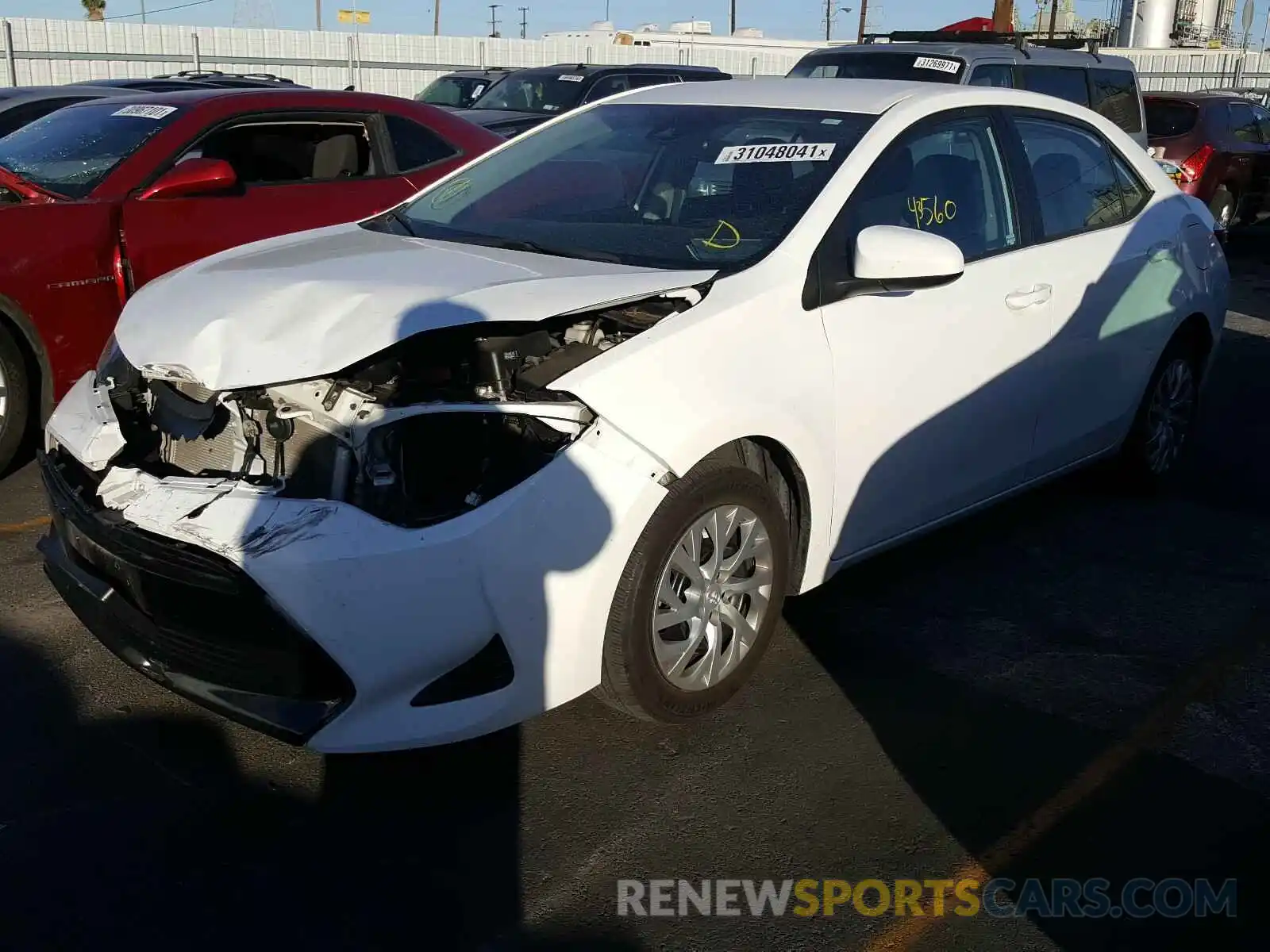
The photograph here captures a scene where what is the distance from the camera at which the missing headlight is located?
9.75 feet

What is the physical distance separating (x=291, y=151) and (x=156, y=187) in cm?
104

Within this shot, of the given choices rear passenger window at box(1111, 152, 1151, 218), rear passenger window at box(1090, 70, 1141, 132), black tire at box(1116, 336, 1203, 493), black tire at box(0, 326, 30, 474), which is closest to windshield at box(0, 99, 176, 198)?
black tire at box(0, 326, 30, 474)

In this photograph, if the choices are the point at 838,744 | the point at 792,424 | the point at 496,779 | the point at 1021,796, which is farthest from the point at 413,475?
the point at 1021,796

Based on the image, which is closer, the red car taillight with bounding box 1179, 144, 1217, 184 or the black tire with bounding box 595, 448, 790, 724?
the black tire with bounding box 595, 448, 790, 724

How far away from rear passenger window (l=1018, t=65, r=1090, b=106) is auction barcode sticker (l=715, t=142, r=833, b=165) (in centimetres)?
760

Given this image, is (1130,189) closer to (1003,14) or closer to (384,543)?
(384,543)

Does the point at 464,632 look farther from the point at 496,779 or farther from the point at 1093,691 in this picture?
the point at 1093,691

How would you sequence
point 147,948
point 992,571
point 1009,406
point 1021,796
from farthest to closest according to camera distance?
1. point 992,571
2. point 1009,406
3. point 1021,796
4. point 147,948

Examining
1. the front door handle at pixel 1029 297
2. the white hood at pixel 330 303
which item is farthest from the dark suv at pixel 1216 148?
the white hood at pixel 330 303

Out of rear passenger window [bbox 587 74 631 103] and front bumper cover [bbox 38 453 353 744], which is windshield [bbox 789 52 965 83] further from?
front bumper cover [bbox 38 453 353 744]

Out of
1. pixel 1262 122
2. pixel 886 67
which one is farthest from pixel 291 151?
pixel 1262 122

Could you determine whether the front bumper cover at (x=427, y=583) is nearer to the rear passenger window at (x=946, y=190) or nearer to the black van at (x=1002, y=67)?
the rear passenger window at (x=946, y=190)

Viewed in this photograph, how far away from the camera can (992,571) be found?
4.75 m

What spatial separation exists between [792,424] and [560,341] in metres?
0.67
